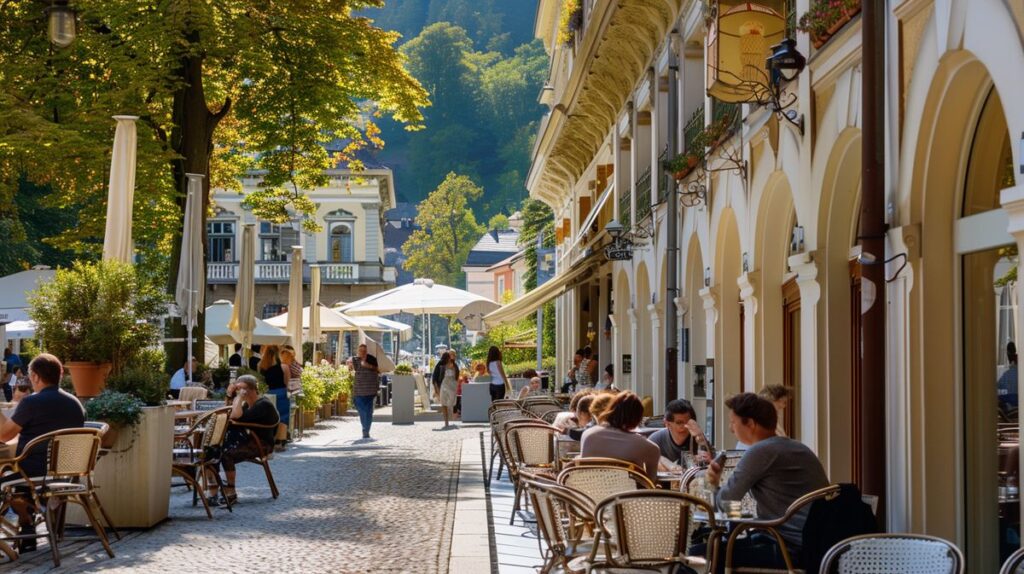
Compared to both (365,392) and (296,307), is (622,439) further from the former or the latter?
(296,307)

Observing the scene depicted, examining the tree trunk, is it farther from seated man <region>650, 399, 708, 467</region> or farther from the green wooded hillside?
the green wooded hillside

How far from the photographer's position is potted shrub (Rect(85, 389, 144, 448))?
12.3 meters

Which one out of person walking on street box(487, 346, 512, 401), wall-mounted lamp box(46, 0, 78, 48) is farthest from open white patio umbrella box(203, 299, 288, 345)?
wall-mounted lamp box(46, 0, 78, 48)

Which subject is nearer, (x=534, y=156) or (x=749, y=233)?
(x=749, y=233)

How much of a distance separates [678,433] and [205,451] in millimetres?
4789

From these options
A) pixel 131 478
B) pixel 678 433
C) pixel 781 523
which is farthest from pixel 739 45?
pixel 781 523

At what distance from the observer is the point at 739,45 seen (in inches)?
526

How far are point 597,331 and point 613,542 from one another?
91.2 feet

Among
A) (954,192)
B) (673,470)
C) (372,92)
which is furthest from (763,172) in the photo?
(372,92)

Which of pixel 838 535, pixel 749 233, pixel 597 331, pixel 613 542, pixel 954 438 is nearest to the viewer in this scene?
pixel 838 535

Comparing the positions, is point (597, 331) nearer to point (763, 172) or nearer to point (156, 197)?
point (156, 197)

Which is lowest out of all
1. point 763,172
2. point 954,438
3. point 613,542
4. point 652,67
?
point 613,542

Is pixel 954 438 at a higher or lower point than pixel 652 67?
lower

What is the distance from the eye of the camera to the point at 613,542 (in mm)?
7871
